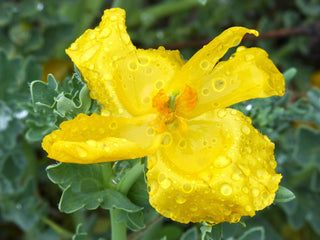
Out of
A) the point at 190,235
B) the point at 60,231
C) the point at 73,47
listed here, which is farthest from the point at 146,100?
the point at 60,231

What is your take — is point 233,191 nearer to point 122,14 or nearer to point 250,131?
point 250,131

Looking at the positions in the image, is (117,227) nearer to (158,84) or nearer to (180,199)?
(180,199)

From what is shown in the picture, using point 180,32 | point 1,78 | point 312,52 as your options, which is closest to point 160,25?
point 180,32

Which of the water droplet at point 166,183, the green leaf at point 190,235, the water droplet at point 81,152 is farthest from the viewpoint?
the green leaf at point 190,235

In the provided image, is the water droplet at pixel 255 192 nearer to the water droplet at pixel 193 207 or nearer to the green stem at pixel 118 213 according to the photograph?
the water droplet at pixel 193 207

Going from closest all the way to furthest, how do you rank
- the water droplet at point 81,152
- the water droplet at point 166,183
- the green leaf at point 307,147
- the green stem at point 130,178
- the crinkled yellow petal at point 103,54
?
the water droplet at point 81,152 → the water droplet at point 166,183 → the crinkled yellow petal at point 103,54 → the green stem at point 130,178 → the green leaf at point 307,147

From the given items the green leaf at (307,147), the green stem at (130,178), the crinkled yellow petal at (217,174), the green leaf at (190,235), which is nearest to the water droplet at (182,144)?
the crinkled yellow petal at (217,174)

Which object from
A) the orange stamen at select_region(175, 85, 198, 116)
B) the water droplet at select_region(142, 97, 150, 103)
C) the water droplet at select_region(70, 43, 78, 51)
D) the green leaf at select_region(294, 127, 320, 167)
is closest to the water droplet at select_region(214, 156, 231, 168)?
the orange stamen at select_region(175, 85, 198, 116)
